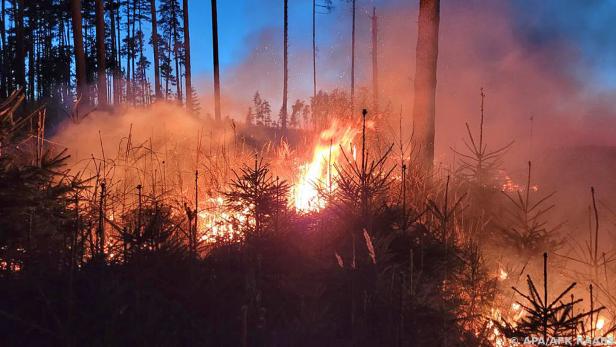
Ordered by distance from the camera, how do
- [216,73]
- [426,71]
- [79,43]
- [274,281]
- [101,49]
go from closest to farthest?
[274,281]
[426,71]
[79,43]
[101,49]
[216,73]

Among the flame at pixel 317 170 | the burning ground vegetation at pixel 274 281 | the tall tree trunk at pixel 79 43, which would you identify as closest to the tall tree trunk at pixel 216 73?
the tall tree trunk at pixel 79 43

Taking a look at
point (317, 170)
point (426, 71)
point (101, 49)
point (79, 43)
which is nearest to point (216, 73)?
point (101, 49)

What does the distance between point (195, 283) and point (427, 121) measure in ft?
16.6

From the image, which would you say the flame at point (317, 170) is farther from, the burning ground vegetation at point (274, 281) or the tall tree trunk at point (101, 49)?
the tall tree trunk at point (101, 49)

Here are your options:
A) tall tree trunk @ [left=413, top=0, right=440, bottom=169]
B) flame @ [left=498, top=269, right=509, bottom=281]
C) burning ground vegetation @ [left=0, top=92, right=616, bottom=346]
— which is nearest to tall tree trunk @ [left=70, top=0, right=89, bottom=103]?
tall tree trunk @ [left=413, top=0, right=440, bottom=169]

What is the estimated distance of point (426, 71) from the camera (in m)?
6.35

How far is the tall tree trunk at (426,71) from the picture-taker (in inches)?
248

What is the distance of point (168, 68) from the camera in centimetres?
4650

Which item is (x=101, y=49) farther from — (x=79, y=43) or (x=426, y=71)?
(x=426, y=71)

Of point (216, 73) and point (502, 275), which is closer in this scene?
point (502, 275)

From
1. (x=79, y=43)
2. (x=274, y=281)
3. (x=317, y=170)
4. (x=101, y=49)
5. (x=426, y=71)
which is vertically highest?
(x=101, y=49)

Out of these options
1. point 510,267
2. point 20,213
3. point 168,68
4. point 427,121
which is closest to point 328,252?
point 510,267

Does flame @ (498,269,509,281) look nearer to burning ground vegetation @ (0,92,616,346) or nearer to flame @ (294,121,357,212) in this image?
burning ground vegetation @ (0,92,616,346)

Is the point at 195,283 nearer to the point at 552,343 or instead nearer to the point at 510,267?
the point at 552,343
